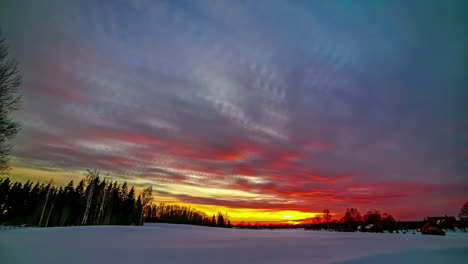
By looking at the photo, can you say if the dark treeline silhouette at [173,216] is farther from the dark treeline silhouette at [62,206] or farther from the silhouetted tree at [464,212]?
the silhouetted tree at [464,212]

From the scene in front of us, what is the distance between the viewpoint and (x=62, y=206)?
153 ft

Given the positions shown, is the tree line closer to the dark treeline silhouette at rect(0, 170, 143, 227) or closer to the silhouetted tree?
the dark treeline silhouette at rect(0, 170, 143, 227)

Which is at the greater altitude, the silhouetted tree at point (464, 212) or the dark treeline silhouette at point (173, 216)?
the silhouetted tree at point (464, 212)

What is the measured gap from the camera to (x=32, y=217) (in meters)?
45.1

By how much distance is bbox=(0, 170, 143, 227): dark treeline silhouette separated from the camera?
144 ft

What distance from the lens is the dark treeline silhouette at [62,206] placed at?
43.8 m

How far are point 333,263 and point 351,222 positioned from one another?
289 ft

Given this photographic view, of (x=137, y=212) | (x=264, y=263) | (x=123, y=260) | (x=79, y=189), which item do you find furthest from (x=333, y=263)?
(x=79, y=189)

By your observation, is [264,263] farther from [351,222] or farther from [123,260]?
[351,222]

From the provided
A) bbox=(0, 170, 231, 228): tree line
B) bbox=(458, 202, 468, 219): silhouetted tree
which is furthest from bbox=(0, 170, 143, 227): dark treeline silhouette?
bbox=(458, 202, 468, 219): silhouetted tree

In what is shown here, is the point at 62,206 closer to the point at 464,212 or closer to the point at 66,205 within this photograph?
the point at 66,205

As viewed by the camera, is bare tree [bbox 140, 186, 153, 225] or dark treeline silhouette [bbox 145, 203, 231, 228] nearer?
bare tree [bbox 140, 186, 153, 225]

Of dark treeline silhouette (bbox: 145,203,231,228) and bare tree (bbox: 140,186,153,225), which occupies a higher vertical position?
bare tree (bbox: 140,186,153,225)

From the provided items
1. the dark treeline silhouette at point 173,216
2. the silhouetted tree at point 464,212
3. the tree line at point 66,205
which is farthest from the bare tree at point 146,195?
the silhouetted tree at point 464,212
